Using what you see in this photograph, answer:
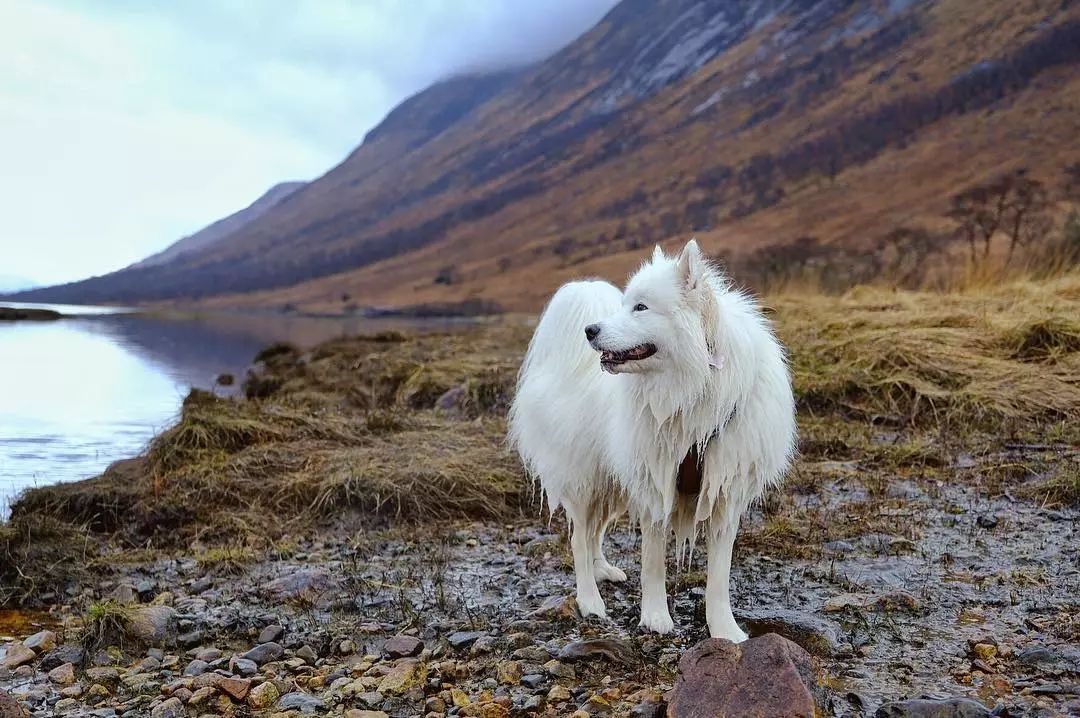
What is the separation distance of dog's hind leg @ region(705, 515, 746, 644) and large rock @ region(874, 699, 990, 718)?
3.15 ft

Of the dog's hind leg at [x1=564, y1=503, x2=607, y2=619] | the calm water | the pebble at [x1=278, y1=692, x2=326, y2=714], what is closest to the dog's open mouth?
the dog's hind leg at [x1=564, y1=503, x2=607, y2=619]

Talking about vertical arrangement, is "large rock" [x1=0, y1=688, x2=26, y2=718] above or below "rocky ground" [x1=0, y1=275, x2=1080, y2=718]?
above

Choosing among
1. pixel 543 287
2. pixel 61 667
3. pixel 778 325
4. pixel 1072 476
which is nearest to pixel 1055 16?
pixel 543 287

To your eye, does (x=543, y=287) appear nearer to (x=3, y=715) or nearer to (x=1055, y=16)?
(x=1055, y=16)

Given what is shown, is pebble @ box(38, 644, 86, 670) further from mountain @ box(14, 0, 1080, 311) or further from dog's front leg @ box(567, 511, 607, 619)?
mountain @ box(14, 0, 1080, 311)

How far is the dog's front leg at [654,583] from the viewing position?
409cm

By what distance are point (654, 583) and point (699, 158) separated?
9304cm

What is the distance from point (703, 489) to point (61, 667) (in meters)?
3.02

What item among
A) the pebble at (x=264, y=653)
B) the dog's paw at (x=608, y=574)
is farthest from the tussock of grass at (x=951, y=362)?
the pebble at (x=264, y=653)

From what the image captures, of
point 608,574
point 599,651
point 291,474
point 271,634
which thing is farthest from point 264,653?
point 291,474

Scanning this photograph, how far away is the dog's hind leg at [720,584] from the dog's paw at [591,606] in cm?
55

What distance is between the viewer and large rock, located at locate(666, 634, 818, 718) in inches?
113

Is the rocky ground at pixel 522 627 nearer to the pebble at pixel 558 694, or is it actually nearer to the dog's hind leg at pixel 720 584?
the pebble at pixel 558 694

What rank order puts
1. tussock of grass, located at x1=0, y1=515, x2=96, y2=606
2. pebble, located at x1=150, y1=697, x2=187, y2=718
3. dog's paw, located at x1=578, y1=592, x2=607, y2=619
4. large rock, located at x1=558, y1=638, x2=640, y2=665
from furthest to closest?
1. tussock of grass, located at x1=0, y1=515, x2=96, y2=606
2. dog's paw, located at x1=578, y1=592, x2=607, y2=619
3. large rock, located at x1=558, y1=638, x2=640, y2=665
4. pebble, located at x1=150, y1=697, x2=187, y2=718
